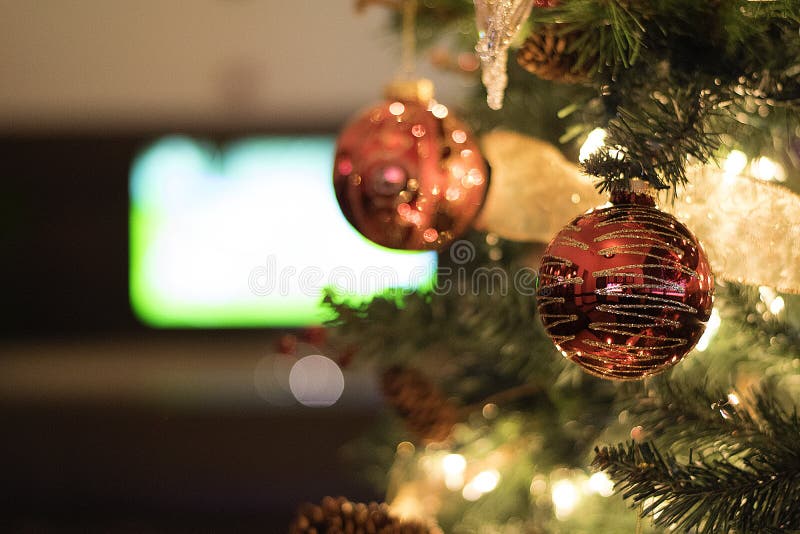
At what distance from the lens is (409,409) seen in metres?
0.61

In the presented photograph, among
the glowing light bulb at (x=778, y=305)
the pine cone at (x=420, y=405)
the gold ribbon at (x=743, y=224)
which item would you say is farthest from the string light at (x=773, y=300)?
the pine cone at (x=420, y=405)

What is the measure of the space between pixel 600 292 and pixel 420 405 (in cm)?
28

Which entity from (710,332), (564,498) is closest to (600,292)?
(710,332)

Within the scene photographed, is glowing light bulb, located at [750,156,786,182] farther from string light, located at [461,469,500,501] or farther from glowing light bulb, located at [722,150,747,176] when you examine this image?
string light, located at [461,469,500,501]

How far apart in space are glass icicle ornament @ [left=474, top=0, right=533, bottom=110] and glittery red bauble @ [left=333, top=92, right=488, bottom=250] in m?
0.09

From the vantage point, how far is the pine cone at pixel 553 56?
427 millimetres

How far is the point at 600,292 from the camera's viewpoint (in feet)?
1.18

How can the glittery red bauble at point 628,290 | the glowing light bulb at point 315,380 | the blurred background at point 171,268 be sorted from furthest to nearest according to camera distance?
the glowing light bulb at point 315,380
the blurred background at point 171,268
the glittery red bauble at point 628,290

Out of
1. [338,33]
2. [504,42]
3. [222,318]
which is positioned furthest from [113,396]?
[504,42]

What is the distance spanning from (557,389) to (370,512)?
0.22 metres

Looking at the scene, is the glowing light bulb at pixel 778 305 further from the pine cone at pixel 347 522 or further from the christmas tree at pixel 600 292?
the pine cone at pixel 347 522

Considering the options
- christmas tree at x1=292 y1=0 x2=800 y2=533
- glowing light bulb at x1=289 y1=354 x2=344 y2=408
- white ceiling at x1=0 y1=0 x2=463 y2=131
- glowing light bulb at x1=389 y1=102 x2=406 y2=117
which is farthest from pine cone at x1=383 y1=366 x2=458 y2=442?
white ceiling at x1=0 y1=0 x2=463 y2=131

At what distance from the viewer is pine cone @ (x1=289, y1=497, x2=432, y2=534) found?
0.45 m

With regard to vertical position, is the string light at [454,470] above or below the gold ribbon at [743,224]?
below
